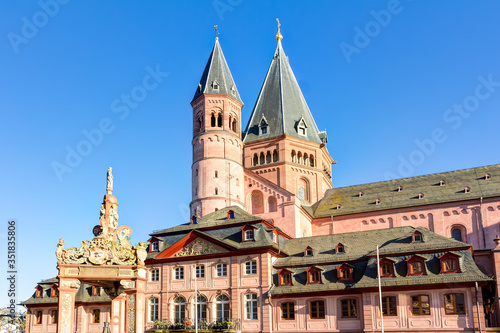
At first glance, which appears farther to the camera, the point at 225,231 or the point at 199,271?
the point at 225,231

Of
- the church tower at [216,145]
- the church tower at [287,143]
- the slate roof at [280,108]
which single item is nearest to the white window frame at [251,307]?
the church tower at [216,145]

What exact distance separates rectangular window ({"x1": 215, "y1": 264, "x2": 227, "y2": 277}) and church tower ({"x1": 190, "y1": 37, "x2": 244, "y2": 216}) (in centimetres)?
1644

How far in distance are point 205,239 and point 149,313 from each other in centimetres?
861

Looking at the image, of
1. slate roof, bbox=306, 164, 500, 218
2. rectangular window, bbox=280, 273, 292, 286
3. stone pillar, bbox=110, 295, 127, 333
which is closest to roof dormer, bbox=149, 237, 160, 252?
rectangular window, bbox=280, 273, 292, 286

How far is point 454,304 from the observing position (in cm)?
4409

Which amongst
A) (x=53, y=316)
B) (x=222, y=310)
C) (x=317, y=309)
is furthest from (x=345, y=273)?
(x=53, y=316)

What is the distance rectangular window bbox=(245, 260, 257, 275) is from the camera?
52.1 meters

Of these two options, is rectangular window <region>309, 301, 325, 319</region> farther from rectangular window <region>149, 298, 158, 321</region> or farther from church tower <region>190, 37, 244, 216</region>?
church tower <region>190, 37, 244, 216</region>

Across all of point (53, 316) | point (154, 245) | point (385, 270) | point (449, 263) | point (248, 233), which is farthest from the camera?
point (53, 316)

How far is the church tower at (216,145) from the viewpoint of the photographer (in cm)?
7031

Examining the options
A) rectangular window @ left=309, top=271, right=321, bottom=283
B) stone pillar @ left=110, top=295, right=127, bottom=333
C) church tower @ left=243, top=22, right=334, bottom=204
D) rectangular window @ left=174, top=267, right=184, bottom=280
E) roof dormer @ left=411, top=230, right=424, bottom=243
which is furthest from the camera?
church tower @ left=243, top=22, right=334, bottom=204

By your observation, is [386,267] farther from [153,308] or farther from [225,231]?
[153,308]

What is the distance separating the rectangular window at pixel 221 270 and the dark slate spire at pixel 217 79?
90.8 ft

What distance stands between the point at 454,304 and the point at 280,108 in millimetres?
46292
